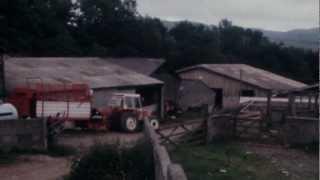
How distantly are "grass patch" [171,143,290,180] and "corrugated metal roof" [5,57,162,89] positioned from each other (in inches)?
411

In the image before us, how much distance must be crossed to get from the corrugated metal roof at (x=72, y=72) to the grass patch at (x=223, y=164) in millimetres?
10445

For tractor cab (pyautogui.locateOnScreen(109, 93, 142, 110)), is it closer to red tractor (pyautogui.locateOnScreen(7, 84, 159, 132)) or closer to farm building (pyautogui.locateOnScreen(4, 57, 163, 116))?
red tractor (pyautogui.locateOnScreen(7, 84, 159, 132))

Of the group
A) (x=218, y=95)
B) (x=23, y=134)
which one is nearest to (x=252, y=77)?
(x=218, y=95)

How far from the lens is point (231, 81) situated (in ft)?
166

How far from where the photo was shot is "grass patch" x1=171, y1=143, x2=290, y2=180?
1711 cm

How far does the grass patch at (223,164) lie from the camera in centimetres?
1711

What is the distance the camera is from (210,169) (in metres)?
17.8

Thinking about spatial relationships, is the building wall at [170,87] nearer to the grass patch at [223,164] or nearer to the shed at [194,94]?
the shed at [194,94]

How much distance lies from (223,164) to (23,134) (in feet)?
20.6

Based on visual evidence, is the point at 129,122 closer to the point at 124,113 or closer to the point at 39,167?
the point at 124,113

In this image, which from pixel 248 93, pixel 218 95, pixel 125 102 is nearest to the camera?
pixel 125 102

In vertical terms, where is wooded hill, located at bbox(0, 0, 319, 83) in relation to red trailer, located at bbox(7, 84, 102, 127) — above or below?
above

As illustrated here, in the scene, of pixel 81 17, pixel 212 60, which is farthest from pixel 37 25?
pixel 212 60

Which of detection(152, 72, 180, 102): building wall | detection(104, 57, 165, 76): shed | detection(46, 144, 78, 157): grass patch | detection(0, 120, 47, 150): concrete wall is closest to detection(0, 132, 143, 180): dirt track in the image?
detection(46, 144, 78, 157): grass patch
